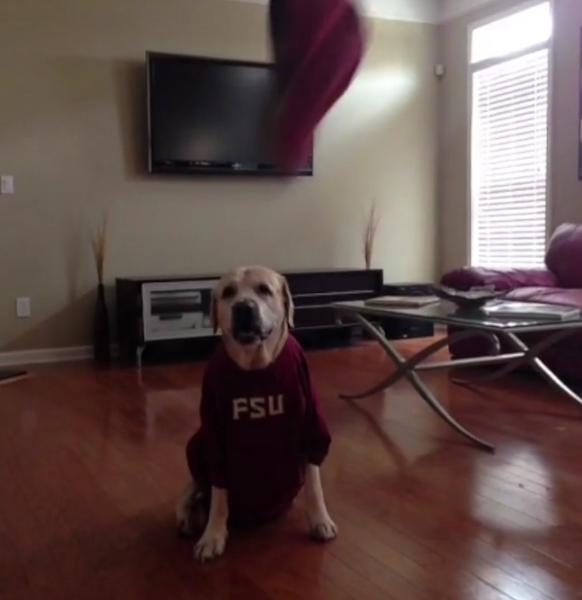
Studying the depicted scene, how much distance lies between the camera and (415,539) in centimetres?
177

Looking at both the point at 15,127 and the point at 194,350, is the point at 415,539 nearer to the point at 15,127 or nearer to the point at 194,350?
the point at 194,350

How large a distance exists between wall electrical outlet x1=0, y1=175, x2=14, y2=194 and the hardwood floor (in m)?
1.60

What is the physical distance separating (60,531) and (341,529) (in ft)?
2.34

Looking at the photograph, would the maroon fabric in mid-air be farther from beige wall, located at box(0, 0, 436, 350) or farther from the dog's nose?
beige wall, located at box(0, 0, 436, 350)

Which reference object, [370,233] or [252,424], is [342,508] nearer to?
[252,424]

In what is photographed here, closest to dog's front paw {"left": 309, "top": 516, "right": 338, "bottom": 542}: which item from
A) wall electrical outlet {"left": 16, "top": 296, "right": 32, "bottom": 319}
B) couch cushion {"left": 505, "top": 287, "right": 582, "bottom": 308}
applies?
couch cushion {"left": 505, "top": 287, "right": 582, "bottom": 308}

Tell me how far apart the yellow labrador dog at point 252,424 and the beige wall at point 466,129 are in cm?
358

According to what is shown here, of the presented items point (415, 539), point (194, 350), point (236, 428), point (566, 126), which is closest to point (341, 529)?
point (415, 539)

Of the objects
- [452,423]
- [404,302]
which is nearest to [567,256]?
[404,302]

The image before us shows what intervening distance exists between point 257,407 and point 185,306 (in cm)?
290

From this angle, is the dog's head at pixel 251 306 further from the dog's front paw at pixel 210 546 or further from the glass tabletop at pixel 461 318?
the glass tabletop at pixel 461 318

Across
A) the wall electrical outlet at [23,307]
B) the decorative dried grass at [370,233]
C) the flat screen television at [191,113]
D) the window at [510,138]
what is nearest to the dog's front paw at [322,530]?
the flat screen television at [191,113]

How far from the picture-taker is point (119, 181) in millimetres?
4770

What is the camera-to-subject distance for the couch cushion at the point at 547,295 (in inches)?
132
